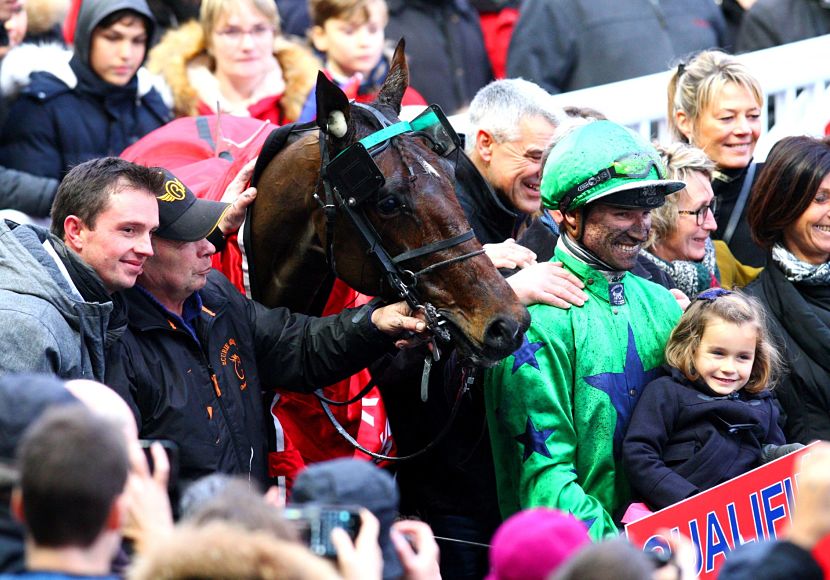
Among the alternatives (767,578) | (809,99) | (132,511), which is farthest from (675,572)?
(809,99)

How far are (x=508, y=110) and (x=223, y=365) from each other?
1.91 metres

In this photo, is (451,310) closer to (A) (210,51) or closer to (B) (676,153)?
(B) (676,153)

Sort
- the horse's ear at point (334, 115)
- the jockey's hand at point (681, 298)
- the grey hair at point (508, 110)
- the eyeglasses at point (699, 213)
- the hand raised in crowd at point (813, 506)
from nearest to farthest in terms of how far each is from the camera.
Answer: the hand raised in crowd at point (813, 506), the horse's ear at point (334, 115), the jockey's hand at point (681, 298), the grey hair at point (508, 110), the eyeglasses at point (699, 213)

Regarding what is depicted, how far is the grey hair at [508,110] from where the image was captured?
6262mm

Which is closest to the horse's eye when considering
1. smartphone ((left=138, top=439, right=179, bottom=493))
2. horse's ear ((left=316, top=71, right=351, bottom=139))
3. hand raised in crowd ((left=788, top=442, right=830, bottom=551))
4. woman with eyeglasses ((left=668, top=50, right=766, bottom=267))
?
horse's ear ((left=316, top=71, right=351, bottom=139))

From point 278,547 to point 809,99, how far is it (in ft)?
22.5

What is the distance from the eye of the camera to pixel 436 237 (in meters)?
5.19

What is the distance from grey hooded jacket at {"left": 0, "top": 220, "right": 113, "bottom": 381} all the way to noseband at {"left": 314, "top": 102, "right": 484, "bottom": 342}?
101 centimetres

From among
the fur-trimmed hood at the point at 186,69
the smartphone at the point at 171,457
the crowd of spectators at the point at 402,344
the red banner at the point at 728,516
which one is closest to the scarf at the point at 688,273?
the crowd of spectators at the point at 402,344

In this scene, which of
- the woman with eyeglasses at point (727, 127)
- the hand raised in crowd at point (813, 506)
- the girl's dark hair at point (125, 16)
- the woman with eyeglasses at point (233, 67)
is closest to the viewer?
the hand raised in crowd at point (813, 506)

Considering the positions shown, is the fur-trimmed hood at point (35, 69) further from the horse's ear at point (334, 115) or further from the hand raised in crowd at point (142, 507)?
the hand raised in crowd at point (142, 507)

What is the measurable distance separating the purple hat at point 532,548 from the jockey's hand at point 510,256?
7.49 ft

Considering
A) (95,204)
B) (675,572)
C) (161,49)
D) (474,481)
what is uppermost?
(161,49)

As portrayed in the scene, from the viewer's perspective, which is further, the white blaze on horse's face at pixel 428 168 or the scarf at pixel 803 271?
the scarf at pixel 803 271
